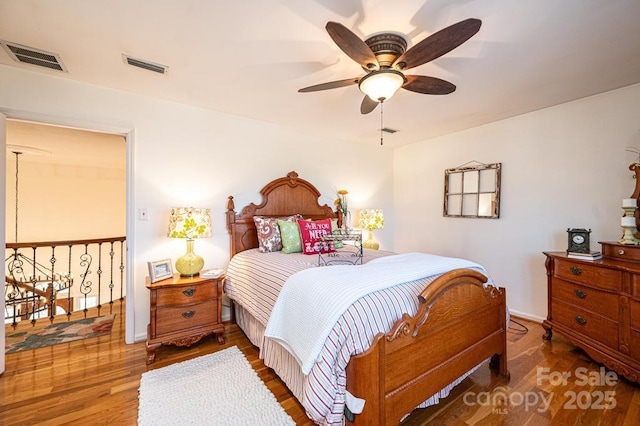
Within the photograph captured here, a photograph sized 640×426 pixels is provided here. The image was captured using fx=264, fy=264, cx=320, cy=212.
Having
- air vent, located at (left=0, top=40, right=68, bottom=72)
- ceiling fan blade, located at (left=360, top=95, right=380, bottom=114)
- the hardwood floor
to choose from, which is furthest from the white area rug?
air vent, located at (left=0, top=40, right=68, bottom=72)

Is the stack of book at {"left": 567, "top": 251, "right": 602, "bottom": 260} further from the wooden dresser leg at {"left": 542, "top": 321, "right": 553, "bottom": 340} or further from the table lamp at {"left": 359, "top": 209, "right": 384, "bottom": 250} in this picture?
the table lamp at {"left": 359, "top": 209, "right": 384, "bottom": 250}

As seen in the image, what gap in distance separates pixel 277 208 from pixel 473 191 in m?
2.72

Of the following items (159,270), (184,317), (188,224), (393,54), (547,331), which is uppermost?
(393,54)

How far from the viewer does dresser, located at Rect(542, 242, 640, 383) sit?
6.31 ft

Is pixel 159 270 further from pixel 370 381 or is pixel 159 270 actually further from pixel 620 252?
pixel 620 252

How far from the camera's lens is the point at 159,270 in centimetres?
245

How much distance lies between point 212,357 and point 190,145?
85.6 inches

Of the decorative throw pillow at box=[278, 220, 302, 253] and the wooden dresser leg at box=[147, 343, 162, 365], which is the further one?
the decorative throw pillow at box=[278, 220, 302, 253]

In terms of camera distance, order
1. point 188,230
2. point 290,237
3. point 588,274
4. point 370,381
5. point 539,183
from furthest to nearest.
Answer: point 539,183
point 290,237
point 188,230
point 588,274
point 370,381

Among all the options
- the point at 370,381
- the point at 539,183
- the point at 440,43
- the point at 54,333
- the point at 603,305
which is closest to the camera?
the point at 370,381

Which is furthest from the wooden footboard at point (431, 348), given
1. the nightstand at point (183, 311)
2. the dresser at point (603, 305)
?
the nightstand at point (183, 311)

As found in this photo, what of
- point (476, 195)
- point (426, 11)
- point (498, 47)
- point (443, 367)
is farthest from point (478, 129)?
point (443, 367)

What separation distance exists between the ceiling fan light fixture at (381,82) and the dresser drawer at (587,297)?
7.63 feet

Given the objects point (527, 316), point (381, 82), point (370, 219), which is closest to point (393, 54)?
point (381, 82)
